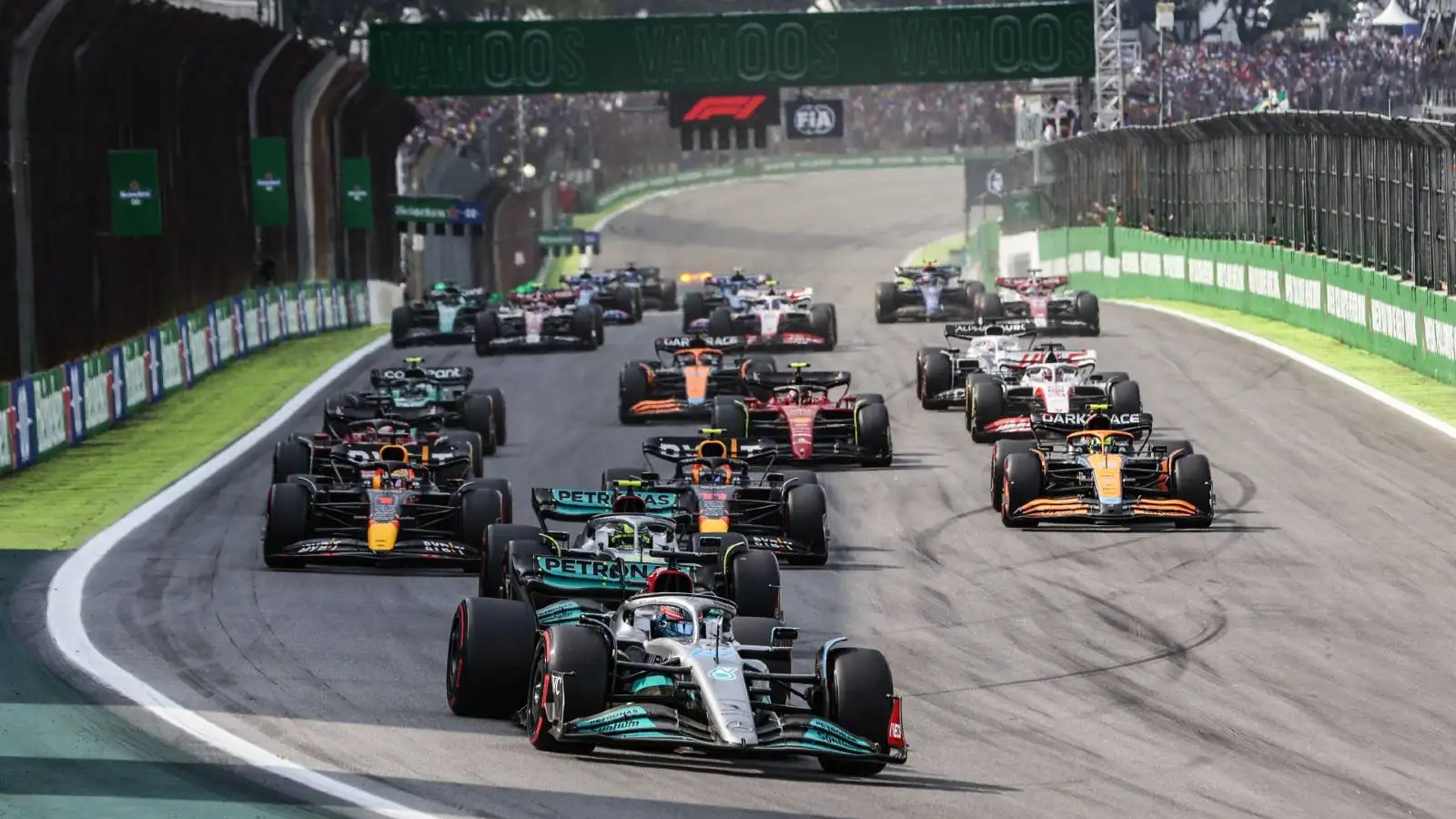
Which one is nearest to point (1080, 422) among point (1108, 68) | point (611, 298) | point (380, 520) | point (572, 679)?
point (380, 520)

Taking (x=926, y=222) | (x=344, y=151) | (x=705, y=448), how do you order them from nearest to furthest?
1. (x=705, y=448)
2. (x=344, y=151)
3. (x=926, y=222)

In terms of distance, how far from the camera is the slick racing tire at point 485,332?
1545 inches

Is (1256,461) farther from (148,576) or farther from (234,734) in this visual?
(234,734)

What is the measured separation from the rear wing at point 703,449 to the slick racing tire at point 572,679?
8.36 meters

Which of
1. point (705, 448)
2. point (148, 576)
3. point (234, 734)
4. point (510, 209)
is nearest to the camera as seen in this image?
point (234, 734)

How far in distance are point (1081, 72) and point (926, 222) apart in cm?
4238

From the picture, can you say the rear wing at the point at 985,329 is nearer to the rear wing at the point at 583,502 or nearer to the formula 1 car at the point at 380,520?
the formula 1 car at the point at 380,520

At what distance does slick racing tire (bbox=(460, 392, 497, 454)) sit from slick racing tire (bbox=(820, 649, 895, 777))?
50.5 feet

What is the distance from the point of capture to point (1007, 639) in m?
18.0

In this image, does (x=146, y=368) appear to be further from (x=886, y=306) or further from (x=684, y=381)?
(x=886, y=306)

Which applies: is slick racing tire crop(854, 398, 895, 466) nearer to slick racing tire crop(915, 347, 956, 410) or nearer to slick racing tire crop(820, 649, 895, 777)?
slick racing tire crop(915, 347, 956, 410)

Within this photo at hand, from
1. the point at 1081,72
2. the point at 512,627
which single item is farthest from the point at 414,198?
the point at 512,627

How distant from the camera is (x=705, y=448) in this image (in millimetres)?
22922

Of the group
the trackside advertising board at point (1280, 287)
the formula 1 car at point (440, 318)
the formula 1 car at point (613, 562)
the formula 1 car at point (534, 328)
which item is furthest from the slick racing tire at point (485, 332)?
the formula 1 car at point (613, 562)
